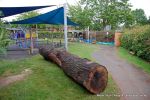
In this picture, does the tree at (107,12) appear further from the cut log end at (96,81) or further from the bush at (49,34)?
the cut log end at (96,81)

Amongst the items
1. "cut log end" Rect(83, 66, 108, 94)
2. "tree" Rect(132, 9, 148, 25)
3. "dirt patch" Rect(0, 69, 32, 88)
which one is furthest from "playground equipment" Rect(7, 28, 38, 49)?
"tree" Rect(132, 9, 148, 25)

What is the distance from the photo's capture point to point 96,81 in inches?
264

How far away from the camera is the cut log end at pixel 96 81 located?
6.58 m

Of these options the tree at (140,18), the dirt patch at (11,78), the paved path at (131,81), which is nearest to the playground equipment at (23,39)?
the paved path at (131,81)

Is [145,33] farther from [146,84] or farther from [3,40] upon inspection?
[3,40]

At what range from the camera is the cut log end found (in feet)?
21.6

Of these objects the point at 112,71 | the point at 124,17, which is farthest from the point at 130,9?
the point at 112,71

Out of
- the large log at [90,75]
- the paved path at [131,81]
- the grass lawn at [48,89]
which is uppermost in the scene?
the large log at [90,75]

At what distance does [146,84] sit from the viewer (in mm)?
8031

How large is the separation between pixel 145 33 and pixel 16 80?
8.03m

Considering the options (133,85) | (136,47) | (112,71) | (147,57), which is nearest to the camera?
(133,85)

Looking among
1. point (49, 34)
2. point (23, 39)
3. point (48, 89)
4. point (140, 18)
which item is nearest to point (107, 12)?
point (49, 34)

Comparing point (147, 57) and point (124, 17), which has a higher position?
point (124, 17)

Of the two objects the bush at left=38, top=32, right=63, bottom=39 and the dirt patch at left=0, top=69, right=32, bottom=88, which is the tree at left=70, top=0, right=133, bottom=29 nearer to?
the bush at left=38, top=32, right=63, bottom=39
